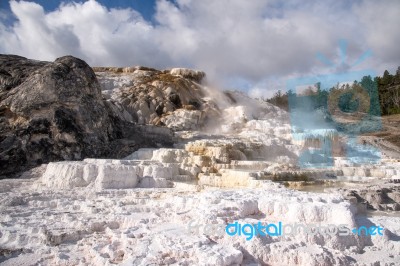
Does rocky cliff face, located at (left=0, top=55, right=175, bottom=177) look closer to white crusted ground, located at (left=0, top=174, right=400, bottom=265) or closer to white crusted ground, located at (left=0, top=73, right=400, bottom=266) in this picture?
white crusted ground, located at (left=0, top=73, right=400, bottom=266)

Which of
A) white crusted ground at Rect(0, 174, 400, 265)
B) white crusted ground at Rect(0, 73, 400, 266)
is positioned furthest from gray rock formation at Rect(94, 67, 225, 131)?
white crusted ground at Rect(0, 174, 400, 265)

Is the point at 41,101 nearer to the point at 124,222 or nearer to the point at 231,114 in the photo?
the point at 124,222

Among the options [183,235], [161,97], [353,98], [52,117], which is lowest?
[183,235]

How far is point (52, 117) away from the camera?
1020 cm

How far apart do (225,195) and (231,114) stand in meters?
13.3

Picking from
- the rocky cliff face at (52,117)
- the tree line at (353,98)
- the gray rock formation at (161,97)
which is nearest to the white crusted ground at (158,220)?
the rocky cliff face at (52,117)

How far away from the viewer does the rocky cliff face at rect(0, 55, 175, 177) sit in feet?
31.9

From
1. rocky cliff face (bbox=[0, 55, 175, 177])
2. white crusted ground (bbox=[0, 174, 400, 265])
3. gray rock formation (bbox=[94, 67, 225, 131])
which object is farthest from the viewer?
gray rock formation (bbox=[94, 67, 225, 131])

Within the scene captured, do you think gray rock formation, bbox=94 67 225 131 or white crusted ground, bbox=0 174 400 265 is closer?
white crusted ground, bbox=0 174 400 265

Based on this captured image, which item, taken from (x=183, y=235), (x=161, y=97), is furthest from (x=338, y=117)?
(x=183, y=235)

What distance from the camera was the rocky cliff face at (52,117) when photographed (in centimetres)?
973

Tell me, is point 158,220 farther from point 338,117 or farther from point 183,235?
point 338,117

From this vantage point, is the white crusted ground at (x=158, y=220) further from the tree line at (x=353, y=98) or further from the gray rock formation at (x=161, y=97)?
the tree line at (x=353, y=98)

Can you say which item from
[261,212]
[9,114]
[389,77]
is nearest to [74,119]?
[9,114]
